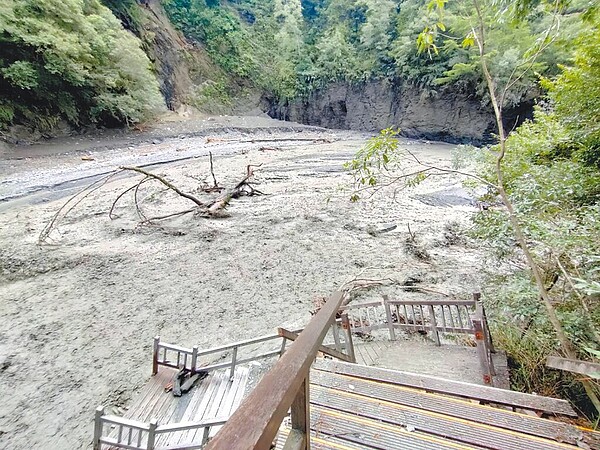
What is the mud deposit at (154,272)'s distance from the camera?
362 cm

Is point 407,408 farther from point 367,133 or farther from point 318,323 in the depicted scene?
point 367,133

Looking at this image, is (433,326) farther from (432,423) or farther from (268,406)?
(268,406)

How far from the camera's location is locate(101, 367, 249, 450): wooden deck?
236 cm

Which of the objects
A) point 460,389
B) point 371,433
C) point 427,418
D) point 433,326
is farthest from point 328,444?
point 433,326

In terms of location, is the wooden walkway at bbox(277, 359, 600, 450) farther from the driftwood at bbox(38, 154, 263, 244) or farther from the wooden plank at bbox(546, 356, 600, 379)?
the driftwood at bbox(38, 154, 263, 244)

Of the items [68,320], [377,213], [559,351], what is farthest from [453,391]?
[377,213]

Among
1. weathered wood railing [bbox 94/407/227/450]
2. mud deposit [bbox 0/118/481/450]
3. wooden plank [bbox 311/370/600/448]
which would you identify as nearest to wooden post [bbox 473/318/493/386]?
wooden plank [bbox 311/370/600/448]

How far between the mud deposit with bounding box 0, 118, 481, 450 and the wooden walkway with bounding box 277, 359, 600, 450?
1.99m

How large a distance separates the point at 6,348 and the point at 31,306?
3.33 ft

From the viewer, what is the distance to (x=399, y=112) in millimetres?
24672

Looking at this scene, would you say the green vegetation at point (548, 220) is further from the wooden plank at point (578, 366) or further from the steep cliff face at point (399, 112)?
the steep cliff face at point (399, 112)

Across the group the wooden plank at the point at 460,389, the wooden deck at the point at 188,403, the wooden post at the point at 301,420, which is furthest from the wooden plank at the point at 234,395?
the wooden post at the point at 301,420

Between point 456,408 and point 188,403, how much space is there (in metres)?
2.29

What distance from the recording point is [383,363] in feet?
A: 11.1
